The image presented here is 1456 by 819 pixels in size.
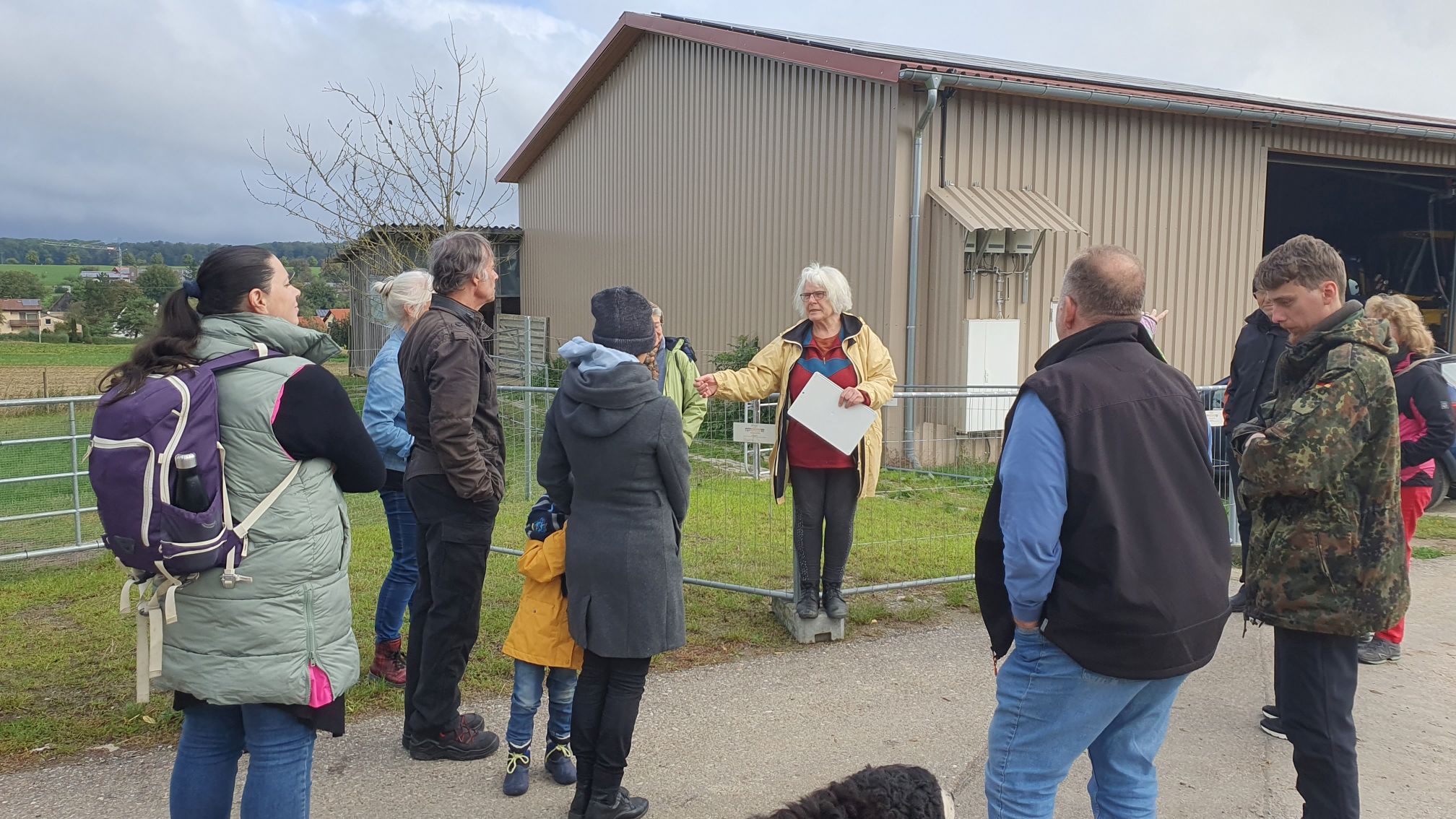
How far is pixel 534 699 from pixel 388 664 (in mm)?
1320

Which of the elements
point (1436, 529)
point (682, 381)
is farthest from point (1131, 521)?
point (1436, 529)

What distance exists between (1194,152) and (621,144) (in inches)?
376

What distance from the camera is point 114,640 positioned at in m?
5.14

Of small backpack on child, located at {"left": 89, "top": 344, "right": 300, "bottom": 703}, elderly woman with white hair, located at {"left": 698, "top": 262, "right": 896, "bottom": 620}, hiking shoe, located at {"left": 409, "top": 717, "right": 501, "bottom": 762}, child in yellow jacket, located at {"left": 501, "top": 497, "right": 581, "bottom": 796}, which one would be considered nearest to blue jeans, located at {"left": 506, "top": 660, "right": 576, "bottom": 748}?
child in yellow jacket, located at {"left": 501, "top": 497, "right": 581, "bottom": 796}

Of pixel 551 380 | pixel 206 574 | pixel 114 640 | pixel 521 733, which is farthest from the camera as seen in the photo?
pixel 551 380

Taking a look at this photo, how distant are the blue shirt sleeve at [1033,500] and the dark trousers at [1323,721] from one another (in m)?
1.06

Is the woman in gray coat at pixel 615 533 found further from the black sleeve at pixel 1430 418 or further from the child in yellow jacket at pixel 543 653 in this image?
the black sleeve at pixel 1430 418

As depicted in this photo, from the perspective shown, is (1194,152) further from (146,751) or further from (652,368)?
(146,751)

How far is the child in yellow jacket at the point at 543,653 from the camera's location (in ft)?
11.5

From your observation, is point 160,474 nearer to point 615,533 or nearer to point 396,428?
point 615,533

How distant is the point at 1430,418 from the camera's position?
15.3 feet

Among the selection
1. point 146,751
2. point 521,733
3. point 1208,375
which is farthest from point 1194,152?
point 146,751

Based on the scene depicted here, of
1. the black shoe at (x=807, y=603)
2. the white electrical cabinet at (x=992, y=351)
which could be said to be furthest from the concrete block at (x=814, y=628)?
the white electrical cabinet at (x=992, y=351)

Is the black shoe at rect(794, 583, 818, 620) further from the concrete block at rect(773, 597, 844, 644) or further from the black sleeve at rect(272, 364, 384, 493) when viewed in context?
the black sleeve at rect(272, 364, 384, 493)
